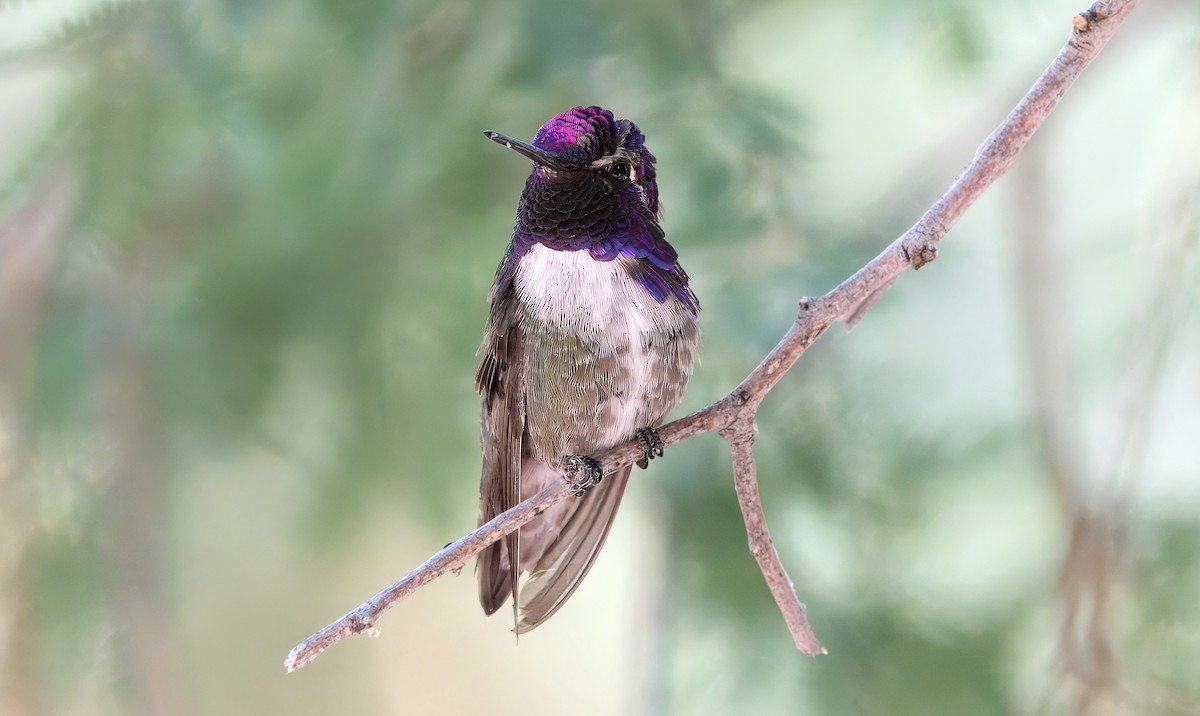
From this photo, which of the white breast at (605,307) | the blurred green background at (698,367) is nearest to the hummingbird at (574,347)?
the white breast at (605,307)

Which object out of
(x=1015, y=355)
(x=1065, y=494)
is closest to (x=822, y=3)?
(x=1015, y=355)

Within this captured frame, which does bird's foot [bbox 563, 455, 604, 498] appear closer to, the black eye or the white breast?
the white breast

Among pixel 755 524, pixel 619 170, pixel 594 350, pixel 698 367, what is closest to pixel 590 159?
pixel 619 170

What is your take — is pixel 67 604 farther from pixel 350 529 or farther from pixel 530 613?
pixel 530 613

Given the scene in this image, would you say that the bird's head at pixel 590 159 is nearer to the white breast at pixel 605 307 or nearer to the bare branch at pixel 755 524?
the white breast at pixel 605 307

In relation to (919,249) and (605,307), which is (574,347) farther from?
(919,249)

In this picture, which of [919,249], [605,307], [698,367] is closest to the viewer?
[919,249]

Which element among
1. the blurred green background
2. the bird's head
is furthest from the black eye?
the blurred green background
